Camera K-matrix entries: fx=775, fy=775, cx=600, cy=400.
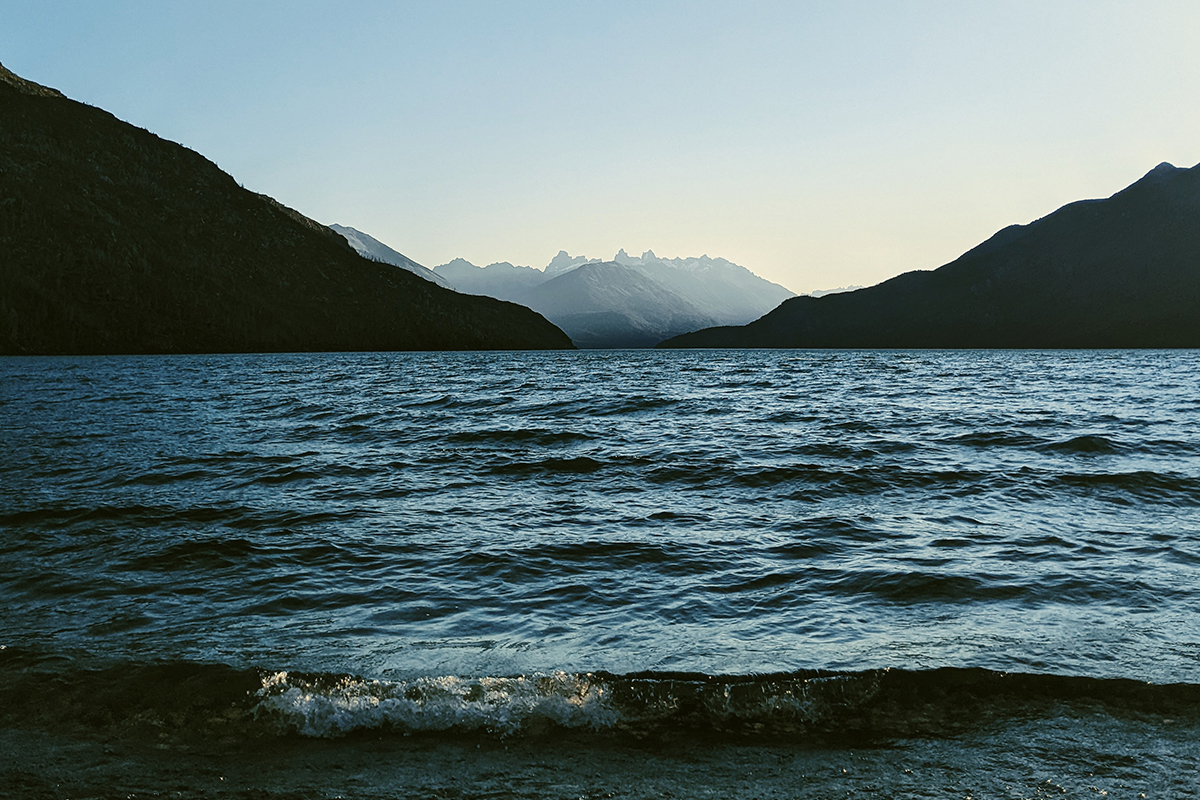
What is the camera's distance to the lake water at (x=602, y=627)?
5344 millimetres

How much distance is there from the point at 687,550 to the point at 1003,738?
5872 mm

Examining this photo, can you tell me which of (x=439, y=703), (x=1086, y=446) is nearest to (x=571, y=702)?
(x=439, y=703)

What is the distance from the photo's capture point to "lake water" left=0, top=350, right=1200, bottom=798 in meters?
5.34

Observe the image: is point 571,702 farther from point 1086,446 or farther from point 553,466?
point 1086,446

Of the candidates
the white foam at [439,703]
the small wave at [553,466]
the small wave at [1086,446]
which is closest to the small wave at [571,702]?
the white foam at [439,703]

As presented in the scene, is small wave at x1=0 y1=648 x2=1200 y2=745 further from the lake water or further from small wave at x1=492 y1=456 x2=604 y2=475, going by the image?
small wave at x1=492 y1=456 x2=604 y2=475

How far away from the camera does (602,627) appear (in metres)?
8.11

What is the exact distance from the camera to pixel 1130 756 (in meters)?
5.27

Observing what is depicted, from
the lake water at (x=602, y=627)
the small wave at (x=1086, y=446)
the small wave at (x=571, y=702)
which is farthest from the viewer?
the small wave at (x=1086, y=446)

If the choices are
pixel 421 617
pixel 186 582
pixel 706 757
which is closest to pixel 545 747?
pixel 706 757

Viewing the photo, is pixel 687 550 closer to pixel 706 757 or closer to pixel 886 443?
pixel 706 757

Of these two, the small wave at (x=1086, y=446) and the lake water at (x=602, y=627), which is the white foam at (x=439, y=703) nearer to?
the lake water at (x=602, y=627)

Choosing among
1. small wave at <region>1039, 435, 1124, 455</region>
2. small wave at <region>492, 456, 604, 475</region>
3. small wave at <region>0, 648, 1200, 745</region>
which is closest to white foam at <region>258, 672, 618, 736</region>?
small wave at <region>0, 648, 1200, 745</region>

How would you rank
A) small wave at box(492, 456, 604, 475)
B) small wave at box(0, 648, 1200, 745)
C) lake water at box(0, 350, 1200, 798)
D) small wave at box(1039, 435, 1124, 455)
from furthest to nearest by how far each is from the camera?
small wave at box(1039, 435, 1124, 455), small wave at box(492, 456, 604, 475), small wave at box(0, 648, 1200, 745), lake water at box(0, 350, 1200, 798)
